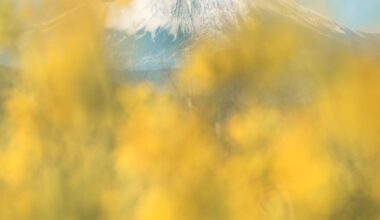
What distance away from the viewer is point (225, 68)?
763 centimetres

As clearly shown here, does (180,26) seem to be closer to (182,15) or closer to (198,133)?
(182,15)

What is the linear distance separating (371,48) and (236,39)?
47.4 inches

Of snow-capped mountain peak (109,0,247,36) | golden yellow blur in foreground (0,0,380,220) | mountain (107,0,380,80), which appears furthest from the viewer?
snow-capped mountain peak (109,0,247,36)

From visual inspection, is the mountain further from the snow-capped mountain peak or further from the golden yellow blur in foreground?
the golden yellow blur in foreground

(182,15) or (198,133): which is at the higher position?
(198,133)

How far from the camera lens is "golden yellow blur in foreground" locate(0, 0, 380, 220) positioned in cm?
685

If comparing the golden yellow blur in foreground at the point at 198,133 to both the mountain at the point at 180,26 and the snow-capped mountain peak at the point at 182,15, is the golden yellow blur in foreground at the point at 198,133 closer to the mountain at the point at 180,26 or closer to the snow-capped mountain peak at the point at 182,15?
the mountain at the point at 180,26

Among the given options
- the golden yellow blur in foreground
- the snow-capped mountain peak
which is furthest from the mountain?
the golden yellow blur in foreground

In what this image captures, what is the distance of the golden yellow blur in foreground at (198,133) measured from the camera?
6.85 m

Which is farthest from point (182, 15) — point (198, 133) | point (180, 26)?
point (198, 133)

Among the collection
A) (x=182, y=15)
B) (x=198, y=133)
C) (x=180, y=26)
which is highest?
(x=198, y=133)

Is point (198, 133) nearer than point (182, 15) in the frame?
Yes

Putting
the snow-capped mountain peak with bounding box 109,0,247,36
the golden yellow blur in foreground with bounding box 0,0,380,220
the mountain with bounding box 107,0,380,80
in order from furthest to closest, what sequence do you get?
the snow-capped mountain peak with bounding box 109,0,247,36 → the mountain with bounding box 107,0,380,80 → the golden yellow blur in foreground with bounding box 0,0,380,220

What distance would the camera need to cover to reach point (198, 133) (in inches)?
287
